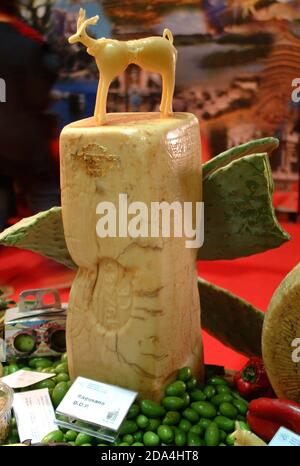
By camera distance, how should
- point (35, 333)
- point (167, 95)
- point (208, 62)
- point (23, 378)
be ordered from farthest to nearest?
point (208, 62) → point (35, 333) → point (23, 378) → point (167, 95)

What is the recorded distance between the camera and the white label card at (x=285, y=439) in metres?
1.25

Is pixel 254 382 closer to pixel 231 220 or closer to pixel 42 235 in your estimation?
pixel 231 220

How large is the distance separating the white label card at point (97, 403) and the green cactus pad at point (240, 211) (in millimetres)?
473

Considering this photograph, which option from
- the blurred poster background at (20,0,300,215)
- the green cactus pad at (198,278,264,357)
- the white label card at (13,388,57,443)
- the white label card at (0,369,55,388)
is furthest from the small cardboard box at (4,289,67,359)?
the blurred poster background at (20,0,300,215)

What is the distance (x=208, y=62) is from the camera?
268cm

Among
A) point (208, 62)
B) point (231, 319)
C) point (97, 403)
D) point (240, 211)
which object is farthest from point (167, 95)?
point (208, 62)

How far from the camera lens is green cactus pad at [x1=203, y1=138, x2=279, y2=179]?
4.95ft

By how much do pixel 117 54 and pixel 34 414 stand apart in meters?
0.96

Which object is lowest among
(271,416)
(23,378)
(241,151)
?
(23,378)

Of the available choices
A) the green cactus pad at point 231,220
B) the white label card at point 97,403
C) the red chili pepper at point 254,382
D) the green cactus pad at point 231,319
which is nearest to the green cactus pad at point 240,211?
the green cactus pad at point 231,220

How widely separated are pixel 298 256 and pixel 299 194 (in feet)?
1.12

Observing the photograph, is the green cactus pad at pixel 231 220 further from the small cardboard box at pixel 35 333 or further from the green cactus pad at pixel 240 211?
the small cardboard box at pixel 35 333

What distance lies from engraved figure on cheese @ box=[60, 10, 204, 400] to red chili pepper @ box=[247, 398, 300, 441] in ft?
0.82

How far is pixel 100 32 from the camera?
230cm
